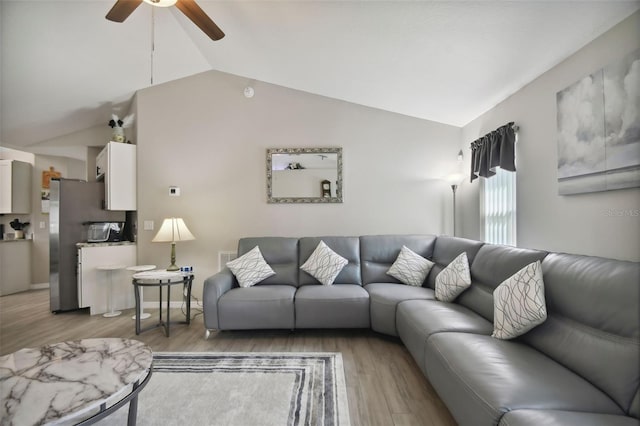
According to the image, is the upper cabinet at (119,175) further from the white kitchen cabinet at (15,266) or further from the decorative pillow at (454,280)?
the decorative pillow at (454,280)

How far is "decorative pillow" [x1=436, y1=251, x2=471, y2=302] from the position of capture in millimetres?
2367

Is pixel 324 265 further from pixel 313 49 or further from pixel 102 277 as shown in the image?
pixel 102 277

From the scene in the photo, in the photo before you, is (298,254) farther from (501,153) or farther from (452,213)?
(501,153)

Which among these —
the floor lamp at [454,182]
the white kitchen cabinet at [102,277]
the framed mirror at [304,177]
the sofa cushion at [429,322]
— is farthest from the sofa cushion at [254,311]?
the floor lamp at [454,182]

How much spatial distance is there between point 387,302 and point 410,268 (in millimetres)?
633

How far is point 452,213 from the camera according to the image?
3.76 m

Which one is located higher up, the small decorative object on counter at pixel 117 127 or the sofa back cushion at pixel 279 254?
the small decorative object on counter at pixel 117 127

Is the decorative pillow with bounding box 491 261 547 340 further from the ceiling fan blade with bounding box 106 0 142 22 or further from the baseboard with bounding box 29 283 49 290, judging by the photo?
the baseboard with bounding box 29 283 49 290

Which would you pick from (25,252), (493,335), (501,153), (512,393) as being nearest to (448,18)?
(501,153)

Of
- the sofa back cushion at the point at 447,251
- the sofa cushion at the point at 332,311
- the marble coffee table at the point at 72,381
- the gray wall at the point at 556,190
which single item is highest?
the gray wall at the point at 556,190

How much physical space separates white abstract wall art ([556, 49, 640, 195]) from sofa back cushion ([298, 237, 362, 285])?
1967 millimetres

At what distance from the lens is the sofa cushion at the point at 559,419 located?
39.4 inches

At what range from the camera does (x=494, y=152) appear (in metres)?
2.80

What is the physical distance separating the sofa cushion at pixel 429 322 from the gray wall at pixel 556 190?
0.89 meters
